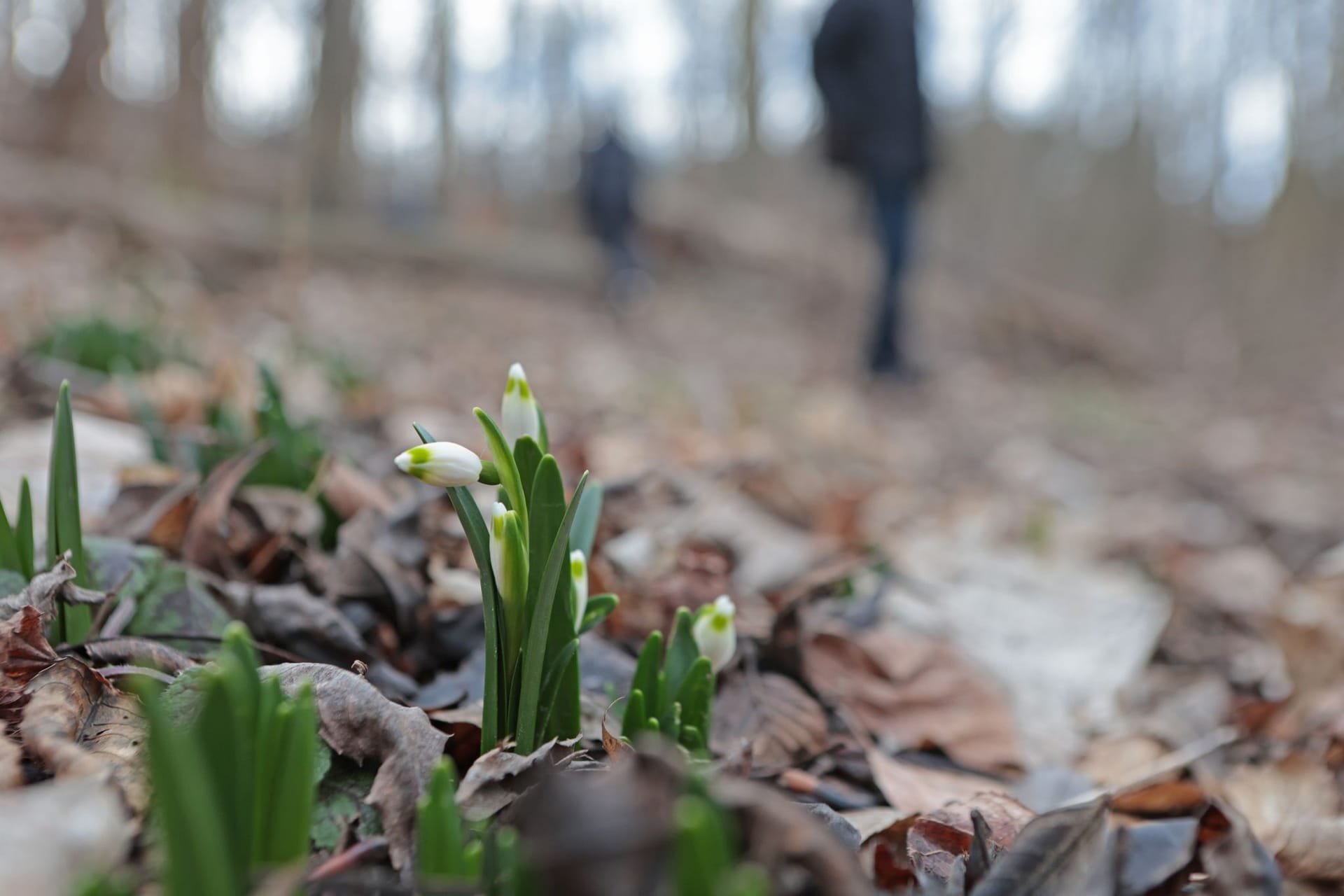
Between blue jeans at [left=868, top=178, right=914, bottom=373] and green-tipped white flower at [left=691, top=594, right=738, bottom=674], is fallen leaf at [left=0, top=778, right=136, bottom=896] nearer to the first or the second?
green-tipped white flower at [left=691, top=594, right=738, bottom=674]

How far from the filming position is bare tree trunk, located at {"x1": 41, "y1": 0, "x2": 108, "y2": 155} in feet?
32.1

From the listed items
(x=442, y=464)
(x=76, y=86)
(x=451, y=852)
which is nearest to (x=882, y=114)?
(x=442, y=464)

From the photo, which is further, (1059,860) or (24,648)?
(24,648)

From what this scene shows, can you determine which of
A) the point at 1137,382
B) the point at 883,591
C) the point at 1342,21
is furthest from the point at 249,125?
the point at 883,591

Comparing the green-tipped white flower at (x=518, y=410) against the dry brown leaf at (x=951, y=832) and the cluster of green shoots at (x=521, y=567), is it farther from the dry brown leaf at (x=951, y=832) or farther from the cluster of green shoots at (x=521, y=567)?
the dry brown leaf at (x=951, y=832)

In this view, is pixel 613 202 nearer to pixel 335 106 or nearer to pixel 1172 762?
pixel 335 106

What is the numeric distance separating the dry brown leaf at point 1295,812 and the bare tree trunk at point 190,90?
11.8 metres

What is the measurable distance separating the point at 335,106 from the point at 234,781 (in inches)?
454

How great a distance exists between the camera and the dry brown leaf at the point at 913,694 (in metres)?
1.56

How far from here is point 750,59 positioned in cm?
1620

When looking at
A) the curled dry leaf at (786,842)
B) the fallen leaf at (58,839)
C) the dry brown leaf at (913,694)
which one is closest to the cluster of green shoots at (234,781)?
the fallen leaf at (58,839)

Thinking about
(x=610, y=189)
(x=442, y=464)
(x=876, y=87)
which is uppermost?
(x=876, y=87)

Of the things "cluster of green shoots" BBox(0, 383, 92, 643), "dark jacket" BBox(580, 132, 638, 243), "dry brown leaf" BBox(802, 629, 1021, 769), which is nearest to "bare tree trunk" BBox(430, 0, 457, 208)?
Answer: "dark jacket" BBox(580, 132, 638, 243)

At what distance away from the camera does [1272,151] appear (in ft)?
68.4
